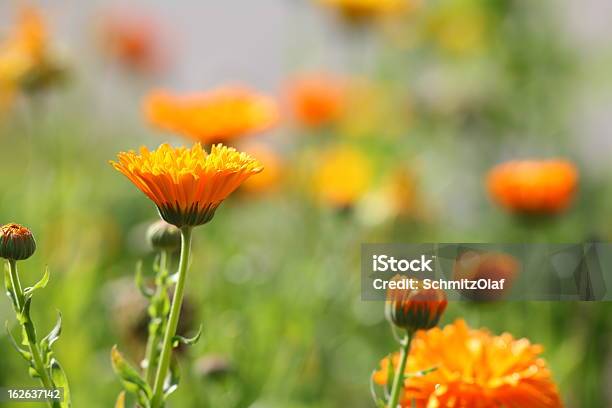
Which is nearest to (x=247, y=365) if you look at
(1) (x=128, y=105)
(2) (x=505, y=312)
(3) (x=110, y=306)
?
(3) (x=110, y=306)

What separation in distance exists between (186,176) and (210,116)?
1.89ft

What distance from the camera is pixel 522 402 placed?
0.71m

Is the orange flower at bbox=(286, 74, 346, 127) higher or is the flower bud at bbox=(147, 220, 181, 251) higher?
the orange flower at bbox=(286, 74, 346, 127)

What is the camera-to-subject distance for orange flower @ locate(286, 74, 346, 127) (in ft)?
6.68

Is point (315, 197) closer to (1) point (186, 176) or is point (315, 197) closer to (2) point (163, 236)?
(2) point (163, 236)

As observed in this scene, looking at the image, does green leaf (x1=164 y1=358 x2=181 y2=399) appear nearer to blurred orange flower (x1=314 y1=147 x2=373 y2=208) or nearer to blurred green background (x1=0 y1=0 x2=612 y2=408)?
blurred green background (x1=0 y1=0 x2=612 y2=408)

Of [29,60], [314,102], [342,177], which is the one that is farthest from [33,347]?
[314,102]

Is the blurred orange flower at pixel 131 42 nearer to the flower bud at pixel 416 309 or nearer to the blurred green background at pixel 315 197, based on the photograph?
the blurred green background at pixel 315 197

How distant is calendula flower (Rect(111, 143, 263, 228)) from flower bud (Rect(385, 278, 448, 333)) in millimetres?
146

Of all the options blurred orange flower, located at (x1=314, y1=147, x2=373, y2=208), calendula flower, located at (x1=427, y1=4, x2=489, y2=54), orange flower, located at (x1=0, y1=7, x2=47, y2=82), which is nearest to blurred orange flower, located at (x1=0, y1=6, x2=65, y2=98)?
orange flower, located at (x1=0, y1=7, x2=47, y2=82)

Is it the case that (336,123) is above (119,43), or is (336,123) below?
below

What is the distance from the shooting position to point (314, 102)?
2.04 meters

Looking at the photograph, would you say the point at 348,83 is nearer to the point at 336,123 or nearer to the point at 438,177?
the point at 336,123

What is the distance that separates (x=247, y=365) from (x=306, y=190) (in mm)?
713
